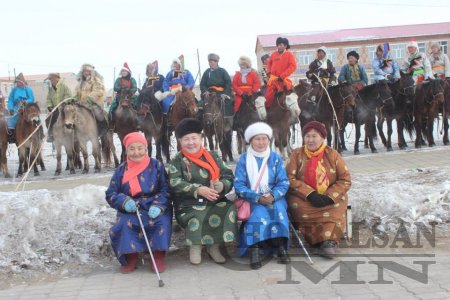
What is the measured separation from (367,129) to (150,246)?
34.5 ft

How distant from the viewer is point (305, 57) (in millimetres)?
53469

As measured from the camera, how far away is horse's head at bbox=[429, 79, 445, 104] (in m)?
14.6

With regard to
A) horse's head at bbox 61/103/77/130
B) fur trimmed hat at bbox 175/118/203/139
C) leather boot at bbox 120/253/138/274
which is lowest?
leather boot at bbox 120/253/138/274

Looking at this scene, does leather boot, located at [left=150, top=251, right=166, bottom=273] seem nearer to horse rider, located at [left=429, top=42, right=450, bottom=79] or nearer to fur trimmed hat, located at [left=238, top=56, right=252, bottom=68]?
fur trimmed hat, located at [left=238, top=56, right=252, bottom=68]

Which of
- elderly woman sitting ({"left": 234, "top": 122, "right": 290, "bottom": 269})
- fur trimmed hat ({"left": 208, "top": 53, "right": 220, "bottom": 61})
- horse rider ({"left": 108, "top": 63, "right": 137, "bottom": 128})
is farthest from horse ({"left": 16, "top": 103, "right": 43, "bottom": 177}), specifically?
elderly woman sitting ({"left": 234, "top": 122, "right": 290, "bottom": 269})

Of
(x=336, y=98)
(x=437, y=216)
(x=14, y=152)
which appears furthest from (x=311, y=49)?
(x=437, y=216)

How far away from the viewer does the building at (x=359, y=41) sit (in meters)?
53.4

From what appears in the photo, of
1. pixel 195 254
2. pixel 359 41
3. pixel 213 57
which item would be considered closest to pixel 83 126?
pixel 213 57

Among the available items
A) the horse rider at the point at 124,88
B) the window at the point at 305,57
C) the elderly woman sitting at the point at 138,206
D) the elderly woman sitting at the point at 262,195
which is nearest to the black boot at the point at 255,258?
the elderly woman sitting at the point at 262,195

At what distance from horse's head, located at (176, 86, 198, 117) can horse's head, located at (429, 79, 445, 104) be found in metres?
6.11

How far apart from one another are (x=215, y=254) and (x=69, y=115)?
8.40m

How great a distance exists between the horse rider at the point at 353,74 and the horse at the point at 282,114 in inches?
89.5

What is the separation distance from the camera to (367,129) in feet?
50.0

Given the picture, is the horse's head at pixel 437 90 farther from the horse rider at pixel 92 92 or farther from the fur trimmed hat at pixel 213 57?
the horse rider at pixel 92 92
